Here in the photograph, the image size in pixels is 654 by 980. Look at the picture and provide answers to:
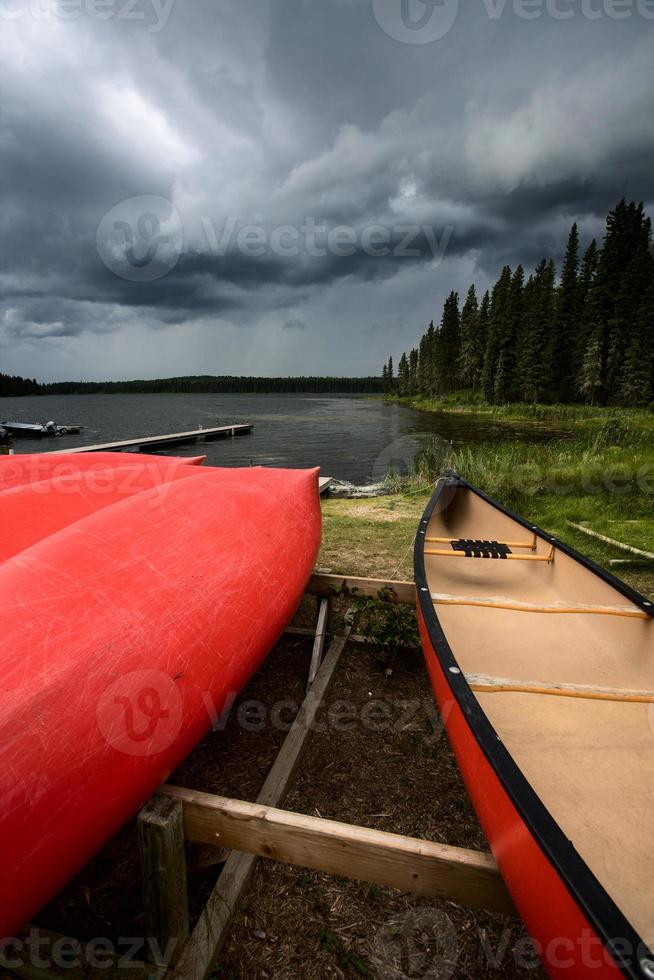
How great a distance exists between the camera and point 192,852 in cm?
239

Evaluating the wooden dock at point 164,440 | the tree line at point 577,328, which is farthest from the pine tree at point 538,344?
the wooden dock at point 164,440

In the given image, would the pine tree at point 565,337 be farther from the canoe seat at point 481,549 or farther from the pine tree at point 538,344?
the canoe seat at point 481,549

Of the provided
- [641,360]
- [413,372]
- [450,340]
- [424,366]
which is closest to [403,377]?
[413,372]

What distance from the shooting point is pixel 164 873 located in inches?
72.3

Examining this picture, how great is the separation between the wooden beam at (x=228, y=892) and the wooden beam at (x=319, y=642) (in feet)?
2.45

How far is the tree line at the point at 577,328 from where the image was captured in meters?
39.1

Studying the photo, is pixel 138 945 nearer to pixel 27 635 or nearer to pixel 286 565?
pixel 27 635

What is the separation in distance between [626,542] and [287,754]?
6.92 meters


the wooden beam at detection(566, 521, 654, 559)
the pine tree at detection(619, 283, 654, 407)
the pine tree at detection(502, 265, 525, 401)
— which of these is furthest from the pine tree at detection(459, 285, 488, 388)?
the wooden beam at detection(566, 521, 654, 559)

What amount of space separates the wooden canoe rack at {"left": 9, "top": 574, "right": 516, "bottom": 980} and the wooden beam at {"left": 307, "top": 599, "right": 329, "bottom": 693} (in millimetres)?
1811

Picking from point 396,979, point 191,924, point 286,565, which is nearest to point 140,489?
point 286,565

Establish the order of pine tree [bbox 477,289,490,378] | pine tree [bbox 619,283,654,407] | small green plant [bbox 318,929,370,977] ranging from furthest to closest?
1. pine tree [bbox 477,289,490,378]
2. pine tree [bbox 619,283,654,407]
3. small green plant [bbox 318,929,370,977]

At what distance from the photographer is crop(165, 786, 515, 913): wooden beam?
1673 mm

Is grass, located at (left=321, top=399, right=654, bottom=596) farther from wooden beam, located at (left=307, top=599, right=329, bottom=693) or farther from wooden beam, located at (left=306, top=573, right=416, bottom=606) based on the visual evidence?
wooden beam, located at (left=306, top=573, right=416, bottom=606)
